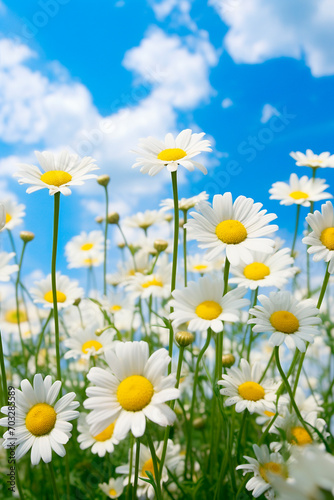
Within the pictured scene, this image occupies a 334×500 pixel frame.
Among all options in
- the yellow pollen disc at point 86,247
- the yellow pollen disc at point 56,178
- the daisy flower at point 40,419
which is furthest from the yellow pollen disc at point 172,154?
the yellow pollen disc at point 86,247

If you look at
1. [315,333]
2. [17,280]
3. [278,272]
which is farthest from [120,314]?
[315,333]

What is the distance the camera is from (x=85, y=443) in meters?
1.42

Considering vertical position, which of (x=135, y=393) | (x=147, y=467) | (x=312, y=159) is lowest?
(x=147, y=467)

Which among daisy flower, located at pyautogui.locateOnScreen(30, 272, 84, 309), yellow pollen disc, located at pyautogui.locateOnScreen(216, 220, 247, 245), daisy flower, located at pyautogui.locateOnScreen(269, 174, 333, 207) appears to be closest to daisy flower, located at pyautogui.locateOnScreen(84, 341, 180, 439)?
yellow pollen disc, located at pyautogui.locateOnScreen(216, 220, 247, 245)

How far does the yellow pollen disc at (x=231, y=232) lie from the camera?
115 cm

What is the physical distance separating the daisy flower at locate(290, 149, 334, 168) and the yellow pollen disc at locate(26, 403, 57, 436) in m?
1.21

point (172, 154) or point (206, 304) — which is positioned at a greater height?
point (172, 154)

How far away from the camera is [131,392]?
2.99 feet

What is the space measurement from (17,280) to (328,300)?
1.61 m

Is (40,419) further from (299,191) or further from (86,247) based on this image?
(86,247)

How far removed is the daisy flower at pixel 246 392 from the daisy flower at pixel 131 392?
0.88 feet

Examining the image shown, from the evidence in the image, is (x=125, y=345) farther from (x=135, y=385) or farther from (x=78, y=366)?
(x=78, y=366)

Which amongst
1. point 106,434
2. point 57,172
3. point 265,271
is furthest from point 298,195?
point 106,434

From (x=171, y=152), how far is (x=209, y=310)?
41cm
